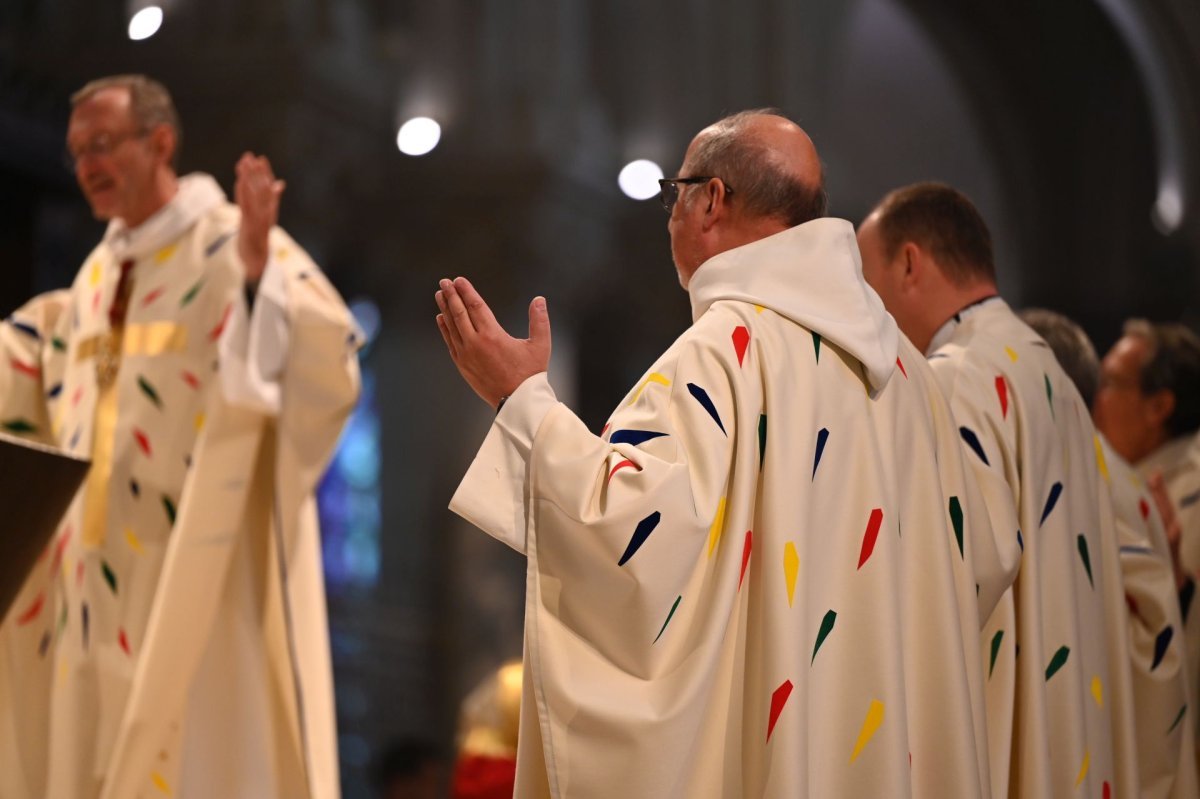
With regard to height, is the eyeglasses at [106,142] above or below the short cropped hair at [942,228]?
above

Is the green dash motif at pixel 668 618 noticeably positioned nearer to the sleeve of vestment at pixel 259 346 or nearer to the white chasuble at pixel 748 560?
the white chasuble at pixel 748 560

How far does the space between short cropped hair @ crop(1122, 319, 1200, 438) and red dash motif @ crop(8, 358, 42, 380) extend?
3.21 m

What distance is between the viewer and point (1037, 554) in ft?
10.3

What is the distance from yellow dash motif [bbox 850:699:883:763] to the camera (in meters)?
2.53

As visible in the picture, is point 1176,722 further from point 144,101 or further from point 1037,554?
point 144,101

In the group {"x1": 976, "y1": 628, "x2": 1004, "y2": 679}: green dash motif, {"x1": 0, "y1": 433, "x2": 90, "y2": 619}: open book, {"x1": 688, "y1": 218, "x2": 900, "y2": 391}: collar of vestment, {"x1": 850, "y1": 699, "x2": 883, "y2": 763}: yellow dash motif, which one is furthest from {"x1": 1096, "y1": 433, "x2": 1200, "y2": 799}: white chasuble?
{"x1": 0, "y1": 433, "x2": 90, "y2": 619}: open book

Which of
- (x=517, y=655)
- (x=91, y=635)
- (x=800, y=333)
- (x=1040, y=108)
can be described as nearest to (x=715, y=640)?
(x=800, y=333)

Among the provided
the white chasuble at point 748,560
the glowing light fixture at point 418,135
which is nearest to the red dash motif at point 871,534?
the white chasuble at point 748,560

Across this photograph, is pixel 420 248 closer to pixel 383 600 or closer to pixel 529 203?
pixel 529 203

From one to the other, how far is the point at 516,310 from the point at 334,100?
1668 mm

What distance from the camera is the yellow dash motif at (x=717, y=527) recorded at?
8.09ft

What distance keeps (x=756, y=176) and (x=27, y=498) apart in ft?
5.06

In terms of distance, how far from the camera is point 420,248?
395 inches

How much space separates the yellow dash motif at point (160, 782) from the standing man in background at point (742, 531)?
5.92 ft
